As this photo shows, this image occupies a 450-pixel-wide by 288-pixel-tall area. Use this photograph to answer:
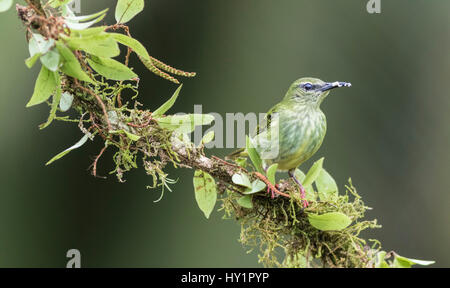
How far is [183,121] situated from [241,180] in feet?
1.05

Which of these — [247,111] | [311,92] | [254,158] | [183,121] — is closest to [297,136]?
[311,92]

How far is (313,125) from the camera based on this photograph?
2830mm

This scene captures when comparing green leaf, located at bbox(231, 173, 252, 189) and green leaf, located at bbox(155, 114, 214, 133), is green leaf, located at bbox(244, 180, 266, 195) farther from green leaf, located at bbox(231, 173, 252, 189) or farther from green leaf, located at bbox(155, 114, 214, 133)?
green leaf, located at bbox(155, 114, 214, 133)

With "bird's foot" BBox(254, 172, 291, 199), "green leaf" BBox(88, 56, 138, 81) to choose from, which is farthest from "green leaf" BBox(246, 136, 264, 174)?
"green leaf" BBox(88, 56, 138, 81)

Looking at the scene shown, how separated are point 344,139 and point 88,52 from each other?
4057 mm

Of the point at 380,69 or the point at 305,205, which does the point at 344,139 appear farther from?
the point at 305,205

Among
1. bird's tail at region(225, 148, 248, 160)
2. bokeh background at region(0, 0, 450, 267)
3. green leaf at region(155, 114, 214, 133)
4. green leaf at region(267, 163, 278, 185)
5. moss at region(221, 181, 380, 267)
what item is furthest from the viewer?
bokeh background at region(0, 0, 450, 267)

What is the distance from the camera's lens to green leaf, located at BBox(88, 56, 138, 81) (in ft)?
5.56

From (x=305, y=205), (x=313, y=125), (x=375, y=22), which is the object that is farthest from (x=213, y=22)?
(x=305, y=205)

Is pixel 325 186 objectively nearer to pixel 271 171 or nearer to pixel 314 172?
pixel 314 172

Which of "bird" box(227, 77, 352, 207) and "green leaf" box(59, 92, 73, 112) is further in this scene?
"bird" box(227, 77, 352, 207)

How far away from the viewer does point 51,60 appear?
5.00ft

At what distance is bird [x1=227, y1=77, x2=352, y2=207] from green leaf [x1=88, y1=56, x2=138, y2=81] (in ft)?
3.39

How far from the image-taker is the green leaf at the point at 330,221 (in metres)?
1.98
